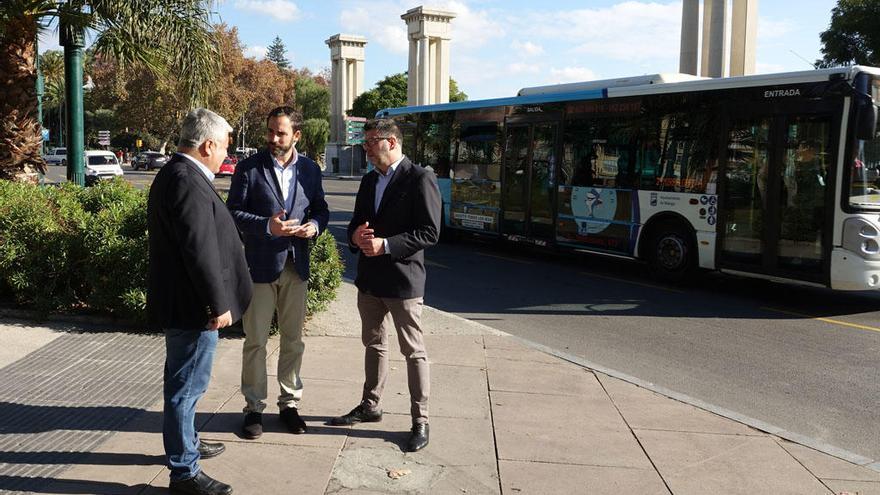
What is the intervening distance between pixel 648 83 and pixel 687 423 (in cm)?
814

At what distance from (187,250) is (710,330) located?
21.8 ft

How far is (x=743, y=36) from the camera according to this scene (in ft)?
82.9

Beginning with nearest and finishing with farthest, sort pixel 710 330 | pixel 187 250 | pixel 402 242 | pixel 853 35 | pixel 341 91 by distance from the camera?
pixel 187 250
pixel 402 242
pixel 710 330
pixel 853 35
pixel 341 91

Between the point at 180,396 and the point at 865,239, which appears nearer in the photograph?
the point at 180,396

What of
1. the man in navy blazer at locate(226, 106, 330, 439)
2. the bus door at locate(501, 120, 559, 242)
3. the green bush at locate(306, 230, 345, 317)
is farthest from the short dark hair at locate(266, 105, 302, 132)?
the bus door at locate(501, 120, 559, 242)

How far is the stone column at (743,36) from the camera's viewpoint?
25141 mm

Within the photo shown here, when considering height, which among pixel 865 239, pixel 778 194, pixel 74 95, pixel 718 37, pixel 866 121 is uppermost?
pixel 718 37

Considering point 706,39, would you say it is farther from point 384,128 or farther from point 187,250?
point 187,250

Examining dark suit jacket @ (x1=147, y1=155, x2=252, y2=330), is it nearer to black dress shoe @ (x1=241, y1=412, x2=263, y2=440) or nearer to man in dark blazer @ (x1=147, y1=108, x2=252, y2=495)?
man in dark blazer @ (x1=147, y1=108, x2=252, y2=495)

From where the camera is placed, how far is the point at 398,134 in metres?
4.70

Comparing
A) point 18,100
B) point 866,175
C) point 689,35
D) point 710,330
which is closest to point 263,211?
point 710,330

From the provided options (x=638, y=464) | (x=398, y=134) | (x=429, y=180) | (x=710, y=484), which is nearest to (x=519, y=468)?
(x=638, y=464)

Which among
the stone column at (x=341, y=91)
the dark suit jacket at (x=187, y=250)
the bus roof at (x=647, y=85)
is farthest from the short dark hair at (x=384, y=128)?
the stone column at (x=341, y=91)

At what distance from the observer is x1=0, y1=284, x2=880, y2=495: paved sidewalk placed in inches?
163
